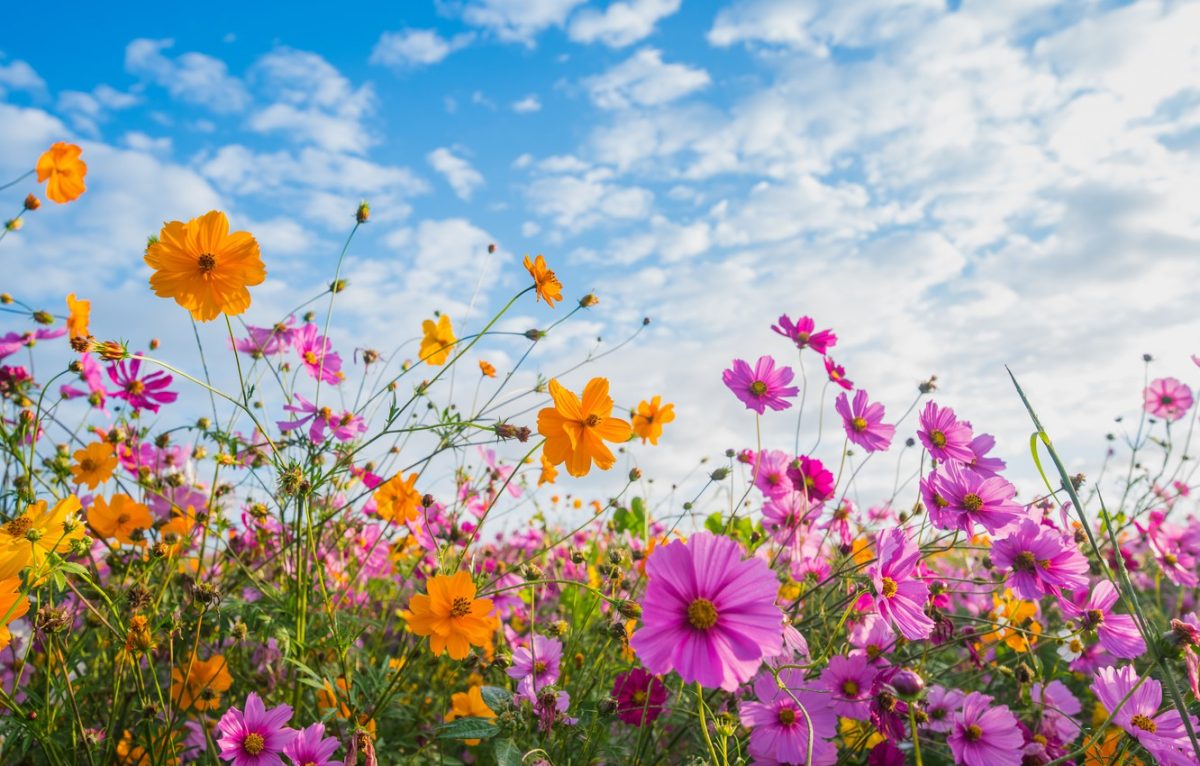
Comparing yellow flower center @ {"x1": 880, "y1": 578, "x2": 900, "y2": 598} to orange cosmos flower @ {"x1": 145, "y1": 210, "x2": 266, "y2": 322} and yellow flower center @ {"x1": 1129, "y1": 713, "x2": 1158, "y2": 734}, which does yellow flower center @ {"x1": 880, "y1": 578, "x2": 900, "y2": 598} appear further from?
orange cosmos flower @ {"x1": 145, "y1": 210, "x2": 266, "y2": 322}

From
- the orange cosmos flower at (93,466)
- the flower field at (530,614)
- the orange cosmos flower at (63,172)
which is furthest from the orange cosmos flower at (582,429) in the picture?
the orange cosmos flower at (63,172)

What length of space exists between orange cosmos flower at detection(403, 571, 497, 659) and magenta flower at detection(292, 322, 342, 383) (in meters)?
0.82

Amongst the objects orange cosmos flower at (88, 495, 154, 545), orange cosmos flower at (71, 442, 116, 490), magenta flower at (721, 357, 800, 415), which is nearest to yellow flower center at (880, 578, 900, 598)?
magenta flower at (721, 357, 800, 415)

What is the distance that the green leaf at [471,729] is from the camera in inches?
40.8

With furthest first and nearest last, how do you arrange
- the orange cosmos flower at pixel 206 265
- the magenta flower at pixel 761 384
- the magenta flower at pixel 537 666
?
the magenta flower at pixel 761 384 < the magenta flower at pixel 537 666 < the orange cosmos flower at pixel 206 265

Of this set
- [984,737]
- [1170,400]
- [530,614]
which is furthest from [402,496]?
[1170,400]

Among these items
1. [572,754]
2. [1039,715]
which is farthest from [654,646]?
[1039,715]

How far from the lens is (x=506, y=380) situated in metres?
1.75

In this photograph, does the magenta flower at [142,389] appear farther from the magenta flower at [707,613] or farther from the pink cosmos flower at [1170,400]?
the pink cosmos flower at [1170,400]

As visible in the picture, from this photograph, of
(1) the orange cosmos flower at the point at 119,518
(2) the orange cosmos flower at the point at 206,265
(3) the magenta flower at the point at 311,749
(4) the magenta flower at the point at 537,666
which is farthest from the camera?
(1) the orange cosmos flower at the point at 119,518

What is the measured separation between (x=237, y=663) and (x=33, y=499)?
0.57 m

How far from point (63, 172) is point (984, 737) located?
2.58 m

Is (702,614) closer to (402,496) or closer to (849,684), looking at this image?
(849,684)

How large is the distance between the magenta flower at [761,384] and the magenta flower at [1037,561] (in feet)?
1.69
